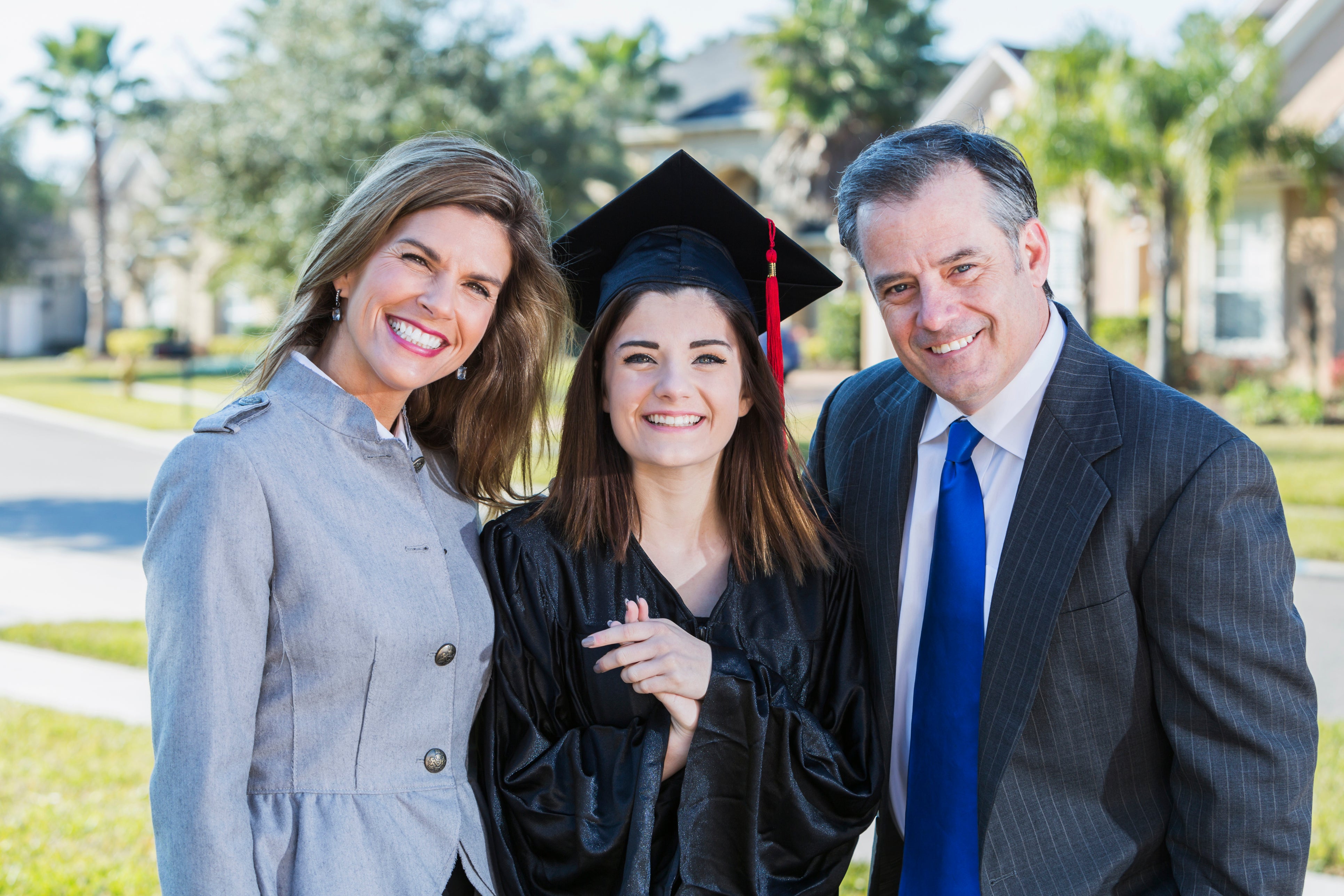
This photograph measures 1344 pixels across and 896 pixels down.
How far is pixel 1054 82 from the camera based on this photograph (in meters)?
16.8

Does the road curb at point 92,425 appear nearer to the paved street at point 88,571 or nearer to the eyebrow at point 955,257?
the paved street at point 88,571

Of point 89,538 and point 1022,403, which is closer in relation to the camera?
point 1022,403

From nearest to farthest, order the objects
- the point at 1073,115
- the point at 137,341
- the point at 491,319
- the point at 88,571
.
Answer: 1. the point at 491,319
2. the point at 88,571
3. the point at 1073,115
4. the point at 137,341

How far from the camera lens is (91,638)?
6.70 metres

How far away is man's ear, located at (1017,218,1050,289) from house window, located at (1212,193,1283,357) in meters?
16.2

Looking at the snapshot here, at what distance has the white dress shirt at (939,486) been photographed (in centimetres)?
231

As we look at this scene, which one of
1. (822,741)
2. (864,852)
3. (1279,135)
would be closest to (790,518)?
(822,741)

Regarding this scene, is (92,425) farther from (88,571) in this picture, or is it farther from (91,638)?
(91,638)

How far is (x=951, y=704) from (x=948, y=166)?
1.11 meters

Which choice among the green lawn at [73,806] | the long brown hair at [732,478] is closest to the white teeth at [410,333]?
the long brown hair at [732,478]

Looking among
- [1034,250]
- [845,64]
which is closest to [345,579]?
[1034,250]

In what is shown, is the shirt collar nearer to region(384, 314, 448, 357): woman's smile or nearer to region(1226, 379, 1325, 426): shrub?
region(384, 314, 448, 357): woman's smile

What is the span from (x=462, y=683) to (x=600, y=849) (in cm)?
44

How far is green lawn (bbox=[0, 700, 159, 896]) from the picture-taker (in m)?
3.83
